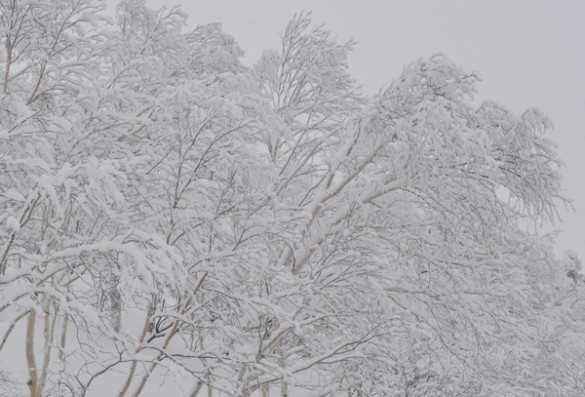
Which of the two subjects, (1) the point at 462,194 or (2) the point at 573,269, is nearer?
(1) the point at 462,194

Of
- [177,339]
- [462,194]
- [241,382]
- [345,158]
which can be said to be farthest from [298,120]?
[177,339]

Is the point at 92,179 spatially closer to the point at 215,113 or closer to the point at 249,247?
the point at 215,113

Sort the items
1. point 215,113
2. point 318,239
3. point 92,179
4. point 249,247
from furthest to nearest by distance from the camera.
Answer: point 318,239 → point 249,247 → point 215,113 → point 92,179

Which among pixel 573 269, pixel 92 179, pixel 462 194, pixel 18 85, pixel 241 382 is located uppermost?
pixel 573 269

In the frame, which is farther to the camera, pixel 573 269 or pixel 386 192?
pixel 573 269

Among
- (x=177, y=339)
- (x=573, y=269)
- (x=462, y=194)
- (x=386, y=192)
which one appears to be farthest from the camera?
(x=573, y=269)

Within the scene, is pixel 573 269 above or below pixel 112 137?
above

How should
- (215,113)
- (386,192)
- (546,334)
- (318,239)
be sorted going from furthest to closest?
(546,334) → (318,239) → (386,192) → (215,113)

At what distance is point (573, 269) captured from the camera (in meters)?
23.8

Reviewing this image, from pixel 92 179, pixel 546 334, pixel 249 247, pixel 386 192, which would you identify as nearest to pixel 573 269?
pixel 546 334

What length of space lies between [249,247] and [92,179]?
6.91ft

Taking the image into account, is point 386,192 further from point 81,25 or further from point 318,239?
point 81,25

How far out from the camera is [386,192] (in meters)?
6.07

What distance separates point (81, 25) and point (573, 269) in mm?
23875
